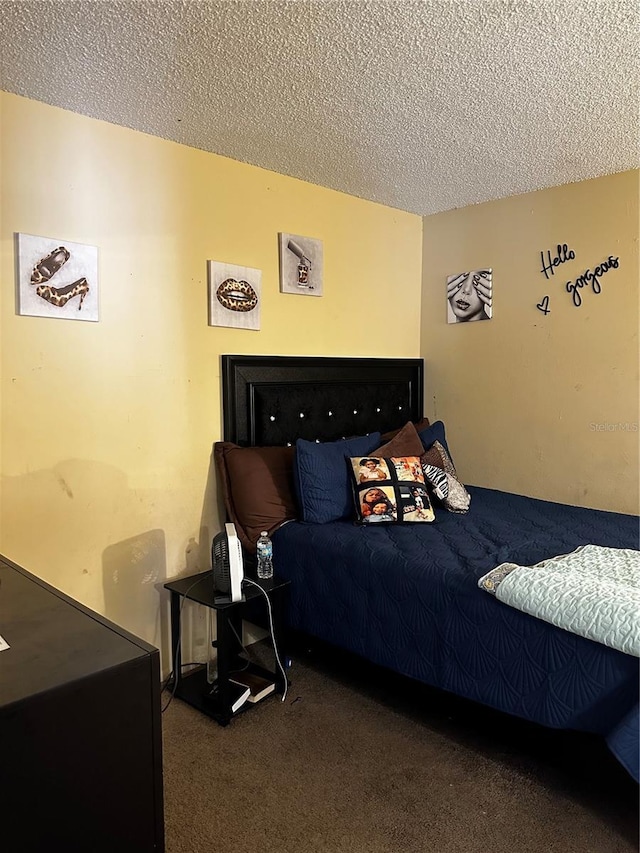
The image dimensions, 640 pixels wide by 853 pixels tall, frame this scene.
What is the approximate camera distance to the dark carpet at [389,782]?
5.65 feet

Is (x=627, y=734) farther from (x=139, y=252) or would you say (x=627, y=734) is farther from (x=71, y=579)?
(x=139, y=252)

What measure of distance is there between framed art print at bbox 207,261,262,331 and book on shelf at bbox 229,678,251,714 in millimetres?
1524

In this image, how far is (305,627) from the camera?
250 centimetres

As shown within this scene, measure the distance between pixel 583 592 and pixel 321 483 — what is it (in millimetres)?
1220

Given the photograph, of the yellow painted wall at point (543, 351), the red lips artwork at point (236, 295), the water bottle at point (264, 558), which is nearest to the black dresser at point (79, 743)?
the water bottle at point (264, 558)

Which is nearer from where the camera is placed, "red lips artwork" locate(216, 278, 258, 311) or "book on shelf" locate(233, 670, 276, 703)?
"book on shelf" locate(233, 670, 276, 703)

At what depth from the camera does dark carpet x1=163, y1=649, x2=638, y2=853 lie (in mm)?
1721

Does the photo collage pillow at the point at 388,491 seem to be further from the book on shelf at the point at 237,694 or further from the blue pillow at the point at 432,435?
the book on shelf at the point at 237,694

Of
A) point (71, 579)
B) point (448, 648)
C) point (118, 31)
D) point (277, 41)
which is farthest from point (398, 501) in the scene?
point (118, 31)

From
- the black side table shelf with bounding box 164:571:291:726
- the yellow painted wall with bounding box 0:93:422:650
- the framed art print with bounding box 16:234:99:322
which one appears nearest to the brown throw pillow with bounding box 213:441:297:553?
the yellow painted wall with bounding box 0:93:422:650

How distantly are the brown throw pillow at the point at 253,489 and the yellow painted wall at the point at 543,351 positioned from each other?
1.30 metres

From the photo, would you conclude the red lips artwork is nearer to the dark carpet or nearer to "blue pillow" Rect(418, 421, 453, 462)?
"blue pillow" Rect(418, 421, 453, 462)

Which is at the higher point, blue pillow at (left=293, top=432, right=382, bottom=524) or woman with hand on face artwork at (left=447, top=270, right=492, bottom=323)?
woman with hand on face artwork at (left=447, top=270, right=492, bottom=323)

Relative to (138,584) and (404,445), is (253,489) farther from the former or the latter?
(404,445)
